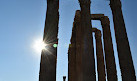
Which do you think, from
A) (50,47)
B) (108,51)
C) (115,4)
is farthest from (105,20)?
(50,47)

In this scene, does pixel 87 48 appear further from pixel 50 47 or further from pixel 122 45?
pixel 122 45

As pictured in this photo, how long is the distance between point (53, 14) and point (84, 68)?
41.6 feet

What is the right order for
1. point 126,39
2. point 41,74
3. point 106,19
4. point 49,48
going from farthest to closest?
1. point 106,19
2. point 126,39
3. point 49,48
4. point 41,74

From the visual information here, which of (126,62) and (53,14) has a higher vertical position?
(53,14)

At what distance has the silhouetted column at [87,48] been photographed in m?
29.5

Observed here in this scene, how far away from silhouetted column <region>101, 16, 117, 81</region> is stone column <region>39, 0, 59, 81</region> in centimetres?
1825

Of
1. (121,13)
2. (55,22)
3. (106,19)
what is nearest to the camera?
(55,22)

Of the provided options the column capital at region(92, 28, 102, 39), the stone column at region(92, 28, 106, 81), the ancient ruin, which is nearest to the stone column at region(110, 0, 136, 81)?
the ancient ruin

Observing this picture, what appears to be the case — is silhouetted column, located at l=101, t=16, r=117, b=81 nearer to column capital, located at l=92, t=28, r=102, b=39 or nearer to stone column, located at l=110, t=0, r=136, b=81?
column capital, located at l=92, t=28, r=102, b=39

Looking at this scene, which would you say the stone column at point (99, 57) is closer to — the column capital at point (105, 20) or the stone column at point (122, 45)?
the column capital at point (105, 20)

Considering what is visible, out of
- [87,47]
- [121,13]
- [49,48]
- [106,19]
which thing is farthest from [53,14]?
[106,19]

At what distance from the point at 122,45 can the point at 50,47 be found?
630 inches

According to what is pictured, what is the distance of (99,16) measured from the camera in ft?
153

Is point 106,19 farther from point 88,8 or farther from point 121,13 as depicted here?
point 88,8
